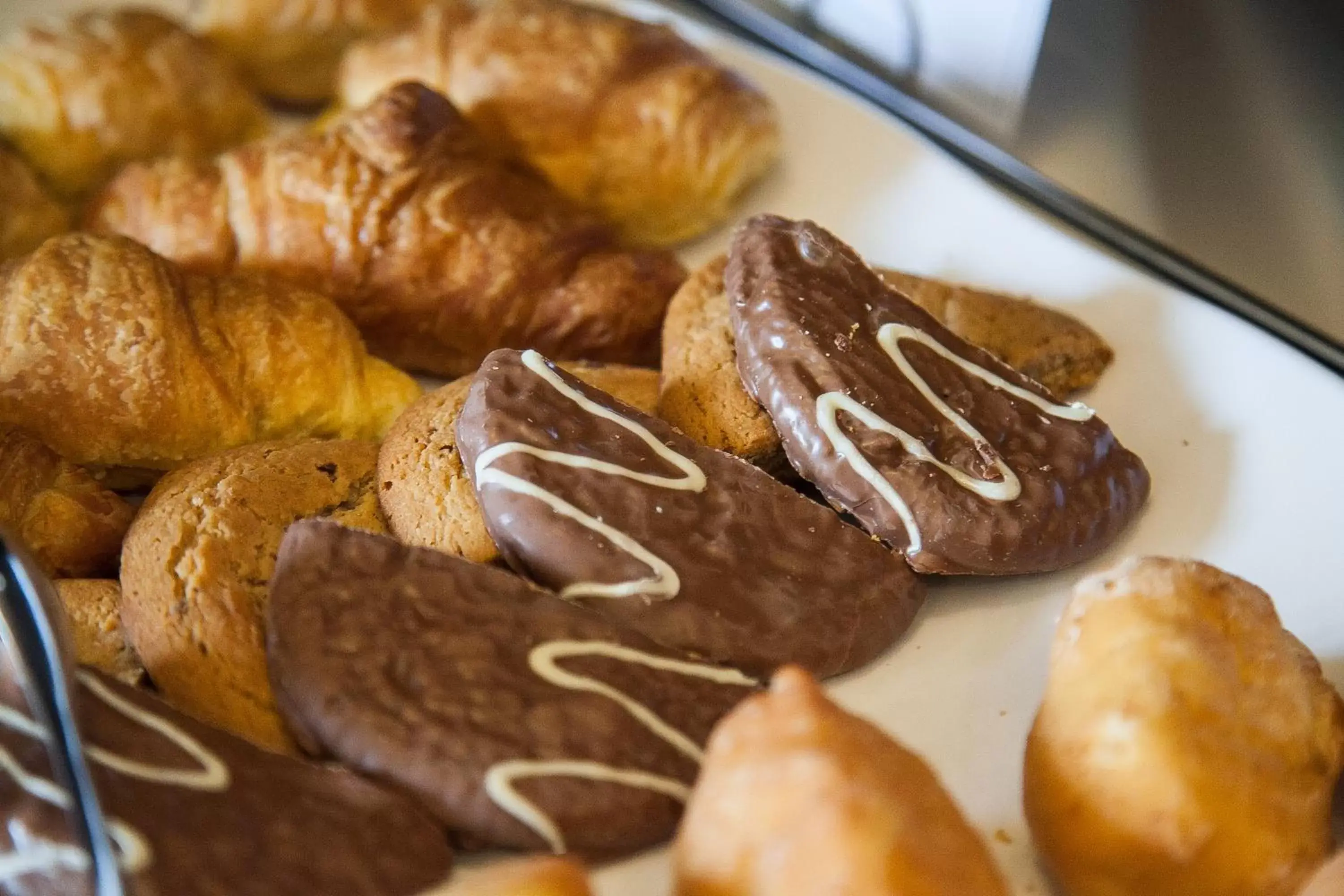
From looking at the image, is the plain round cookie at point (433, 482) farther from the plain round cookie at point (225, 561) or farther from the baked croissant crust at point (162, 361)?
the baked croissant crust at point (162, 361)

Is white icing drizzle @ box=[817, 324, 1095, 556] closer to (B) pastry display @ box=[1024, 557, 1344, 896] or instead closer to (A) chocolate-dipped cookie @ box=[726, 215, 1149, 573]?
(A) chocolate-dipped cookie @ box=[726, 215, 1149, 573]

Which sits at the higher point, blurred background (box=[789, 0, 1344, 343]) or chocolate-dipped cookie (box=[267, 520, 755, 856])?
blurred background (box=[789, 0, 1344, 343])

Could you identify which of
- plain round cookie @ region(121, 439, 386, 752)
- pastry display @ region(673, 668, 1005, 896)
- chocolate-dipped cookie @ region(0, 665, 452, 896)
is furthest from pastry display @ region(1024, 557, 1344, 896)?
plain round cookie @ region(121, 439, 386, 752)

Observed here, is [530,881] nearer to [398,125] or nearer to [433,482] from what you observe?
[433,482]

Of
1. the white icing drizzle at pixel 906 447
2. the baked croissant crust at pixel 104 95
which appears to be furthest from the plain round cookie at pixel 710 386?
the baked croissant crust at pixel 104 95

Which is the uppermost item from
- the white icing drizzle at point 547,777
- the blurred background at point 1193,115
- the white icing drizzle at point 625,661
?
Result: the blurred background at point 1193,115

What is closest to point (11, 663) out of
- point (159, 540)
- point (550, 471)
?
point (159, 540)

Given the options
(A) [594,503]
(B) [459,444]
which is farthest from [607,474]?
(B) [459,444]
